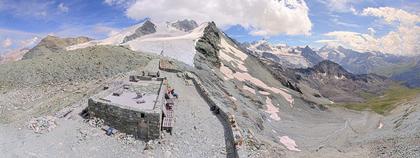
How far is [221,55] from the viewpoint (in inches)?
4747

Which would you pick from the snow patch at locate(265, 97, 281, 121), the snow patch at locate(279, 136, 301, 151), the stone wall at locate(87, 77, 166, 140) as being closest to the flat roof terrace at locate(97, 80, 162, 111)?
the stone wall at locate(87, 77, 166, 140)

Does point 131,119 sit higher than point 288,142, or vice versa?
point 131,119

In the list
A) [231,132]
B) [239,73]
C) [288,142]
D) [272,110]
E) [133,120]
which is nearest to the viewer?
[133,120]

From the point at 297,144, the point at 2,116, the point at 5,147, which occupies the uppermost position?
the point at 5,147

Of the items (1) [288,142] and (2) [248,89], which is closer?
(1) [288,142]

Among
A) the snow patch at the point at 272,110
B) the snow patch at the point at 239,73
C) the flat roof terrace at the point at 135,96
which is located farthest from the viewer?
the snow patch at the point at 239,73

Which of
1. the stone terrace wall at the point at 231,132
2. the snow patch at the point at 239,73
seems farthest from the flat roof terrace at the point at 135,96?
the snow patch at the point at 239,73

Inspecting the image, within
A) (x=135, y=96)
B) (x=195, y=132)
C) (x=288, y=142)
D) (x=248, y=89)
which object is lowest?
(x=288, y=142)

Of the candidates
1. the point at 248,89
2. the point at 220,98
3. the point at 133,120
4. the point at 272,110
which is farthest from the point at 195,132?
the point at 248,89

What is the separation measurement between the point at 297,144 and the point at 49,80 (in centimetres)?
4082

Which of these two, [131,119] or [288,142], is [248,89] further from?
[131,119]

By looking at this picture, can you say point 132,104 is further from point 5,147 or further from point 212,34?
point 212,34

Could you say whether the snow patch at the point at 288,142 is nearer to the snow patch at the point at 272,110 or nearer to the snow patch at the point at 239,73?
the snow patch at the point at 272,110

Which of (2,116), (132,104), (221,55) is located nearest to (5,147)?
(132,104)
